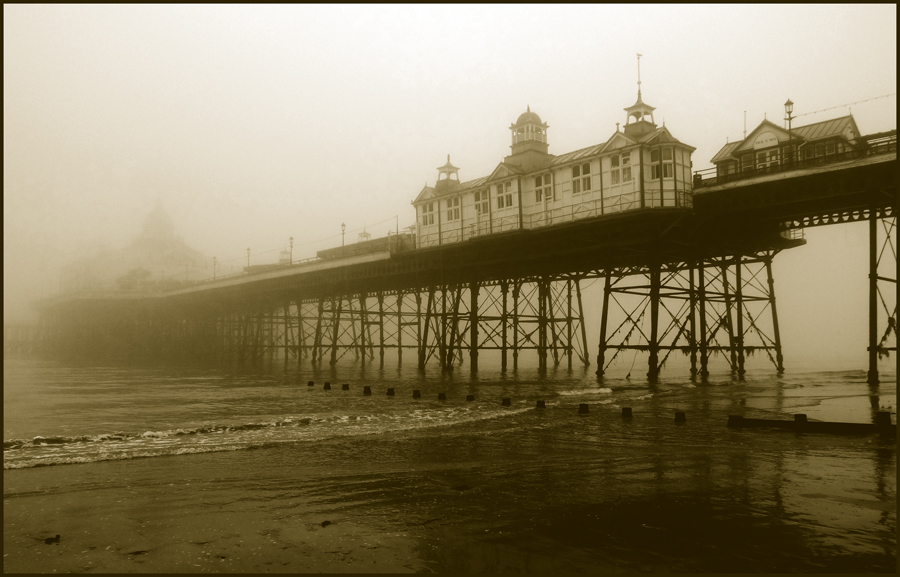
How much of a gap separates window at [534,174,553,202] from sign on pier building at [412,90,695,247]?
0.01m

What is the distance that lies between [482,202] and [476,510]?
31038mm

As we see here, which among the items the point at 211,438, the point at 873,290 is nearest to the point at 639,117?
the point at 873,290

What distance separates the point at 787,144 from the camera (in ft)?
98.9

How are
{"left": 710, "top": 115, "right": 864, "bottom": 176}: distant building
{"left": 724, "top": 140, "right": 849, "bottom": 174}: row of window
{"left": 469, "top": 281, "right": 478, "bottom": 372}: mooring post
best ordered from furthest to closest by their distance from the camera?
1. {"left": 469, "top": 281, "right": 478, "bottom": 372}: mooring post
2. {"left": 710, "top": 115, "right": 864, "bottom": 176}: distant building
3. {"left": 724, "top": 140, "right": 849, "bottom": 174}: row of window

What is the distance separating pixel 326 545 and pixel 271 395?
73.9 ft

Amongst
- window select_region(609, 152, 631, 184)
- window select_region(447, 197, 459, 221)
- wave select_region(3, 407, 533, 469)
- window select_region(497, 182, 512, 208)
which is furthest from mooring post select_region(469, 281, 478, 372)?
wave select_region(3, 407, 533, 469)

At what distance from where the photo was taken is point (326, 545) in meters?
6.96

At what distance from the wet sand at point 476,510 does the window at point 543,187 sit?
2246cm

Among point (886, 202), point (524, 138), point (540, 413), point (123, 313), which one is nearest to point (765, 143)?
point (886, 202)

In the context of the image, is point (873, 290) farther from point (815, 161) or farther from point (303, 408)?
point (303, 408)

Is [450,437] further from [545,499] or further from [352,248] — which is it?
[352,248]

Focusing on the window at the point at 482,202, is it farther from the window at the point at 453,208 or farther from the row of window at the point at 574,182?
the window at the point at 453,208

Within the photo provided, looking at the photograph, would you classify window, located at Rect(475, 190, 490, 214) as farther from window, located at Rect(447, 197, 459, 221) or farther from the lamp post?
the lamp post

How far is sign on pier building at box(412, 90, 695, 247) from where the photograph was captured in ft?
94.8
